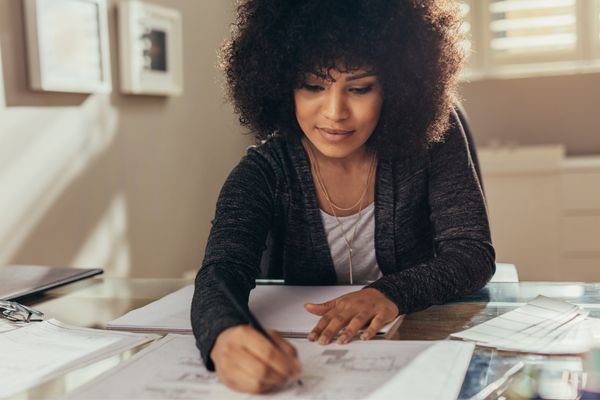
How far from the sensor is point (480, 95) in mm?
4230

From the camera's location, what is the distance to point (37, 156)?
7.11 ft

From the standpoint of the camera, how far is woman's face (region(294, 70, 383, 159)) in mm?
1276

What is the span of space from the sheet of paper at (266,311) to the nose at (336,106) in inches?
11.7

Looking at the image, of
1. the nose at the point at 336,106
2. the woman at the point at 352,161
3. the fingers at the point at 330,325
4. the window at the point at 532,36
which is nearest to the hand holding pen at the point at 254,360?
the fingers at the point at 330,325

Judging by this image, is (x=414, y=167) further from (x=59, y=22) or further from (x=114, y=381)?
(x=59, y=22)

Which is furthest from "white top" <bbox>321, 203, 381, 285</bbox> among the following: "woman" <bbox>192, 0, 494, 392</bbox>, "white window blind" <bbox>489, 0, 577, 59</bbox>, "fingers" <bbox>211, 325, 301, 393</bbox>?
"white window blind" <bbox>489, 0, 577, 59</bbox>

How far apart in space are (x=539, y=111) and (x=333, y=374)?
11.9ft

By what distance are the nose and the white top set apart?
256mm

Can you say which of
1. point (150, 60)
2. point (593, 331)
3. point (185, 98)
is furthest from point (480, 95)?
point (593, 331)

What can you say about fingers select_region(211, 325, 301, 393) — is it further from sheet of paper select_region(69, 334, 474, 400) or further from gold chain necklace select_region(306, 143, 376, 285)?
gold chain necklace select_region(306, 143, 376, 285)

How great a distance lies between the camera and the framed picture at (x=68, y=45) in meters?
2.08

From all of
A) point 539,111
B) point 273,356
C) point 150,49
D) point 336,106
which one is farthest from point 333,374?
point 539,111

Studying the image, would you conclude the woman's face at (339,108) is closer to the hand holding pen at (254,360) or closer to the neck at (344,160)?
the neck at (344,160)

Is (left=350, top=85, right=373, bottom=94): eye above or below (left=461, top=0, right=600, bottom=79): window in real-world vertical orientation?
below
